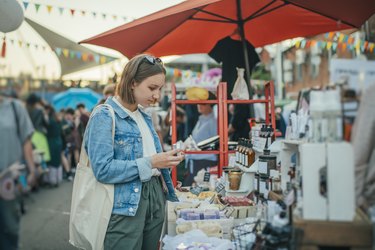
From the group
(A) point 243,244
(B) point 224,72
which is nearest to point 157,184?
(A) point 243,244

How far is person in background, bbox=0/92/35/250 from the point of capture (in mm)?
1743

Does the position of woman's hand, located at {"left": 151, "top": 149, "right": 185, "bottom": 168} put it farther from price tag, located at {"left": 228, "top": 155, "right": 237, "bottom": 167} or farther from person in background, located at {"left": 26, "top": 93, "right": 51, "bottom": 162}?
price tag, located at {"left": 228, "top": 155, "right": 237, "bottom": 167}

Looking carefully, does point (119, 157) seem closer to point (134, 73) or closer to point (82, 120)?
point (134, 73)

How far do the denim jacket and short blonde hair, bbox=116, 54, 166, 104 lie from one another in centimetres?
9

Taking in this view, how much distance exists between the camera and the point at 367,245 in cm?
171

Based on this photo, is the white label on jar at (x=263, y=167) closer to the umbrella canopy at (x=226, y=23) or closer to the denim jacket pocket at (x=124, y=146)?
the denim jacket pocket at (x=124, y=146)

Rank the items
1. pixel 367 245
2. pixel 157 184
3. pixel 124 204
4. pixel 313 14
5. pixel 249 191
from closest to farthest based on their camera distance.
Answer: pixel 367 245 < pixel 124 204 < pixel 157 184 < pixel 249 191 < pixel 313 14

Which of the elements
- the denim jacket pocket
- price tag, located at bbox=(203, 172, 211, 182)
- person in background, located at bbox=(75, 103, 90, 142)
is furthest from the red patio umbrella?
person in background, located at bbox=(75, 103, 90, 142)

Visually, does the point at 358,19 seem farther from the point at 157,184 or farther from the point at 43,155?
the point at 43,155

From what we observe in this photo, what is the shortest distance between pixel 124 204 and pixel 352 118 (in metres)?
1.28

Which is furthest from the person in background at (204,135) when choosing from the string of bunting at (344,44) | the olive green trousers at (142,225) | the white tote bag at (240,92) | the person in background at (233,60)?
the olive green trousers at (142,225)

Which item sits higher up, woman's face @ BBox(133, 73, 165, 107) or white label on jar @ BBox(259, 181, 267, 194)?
woman's face @ BBox(133, 73, 165, 107)

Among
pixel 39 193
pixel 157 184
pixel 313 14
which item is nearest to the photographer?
pixel 39 193

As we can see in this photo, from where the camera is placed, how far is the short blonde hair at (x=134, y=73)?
2398 millimetres
